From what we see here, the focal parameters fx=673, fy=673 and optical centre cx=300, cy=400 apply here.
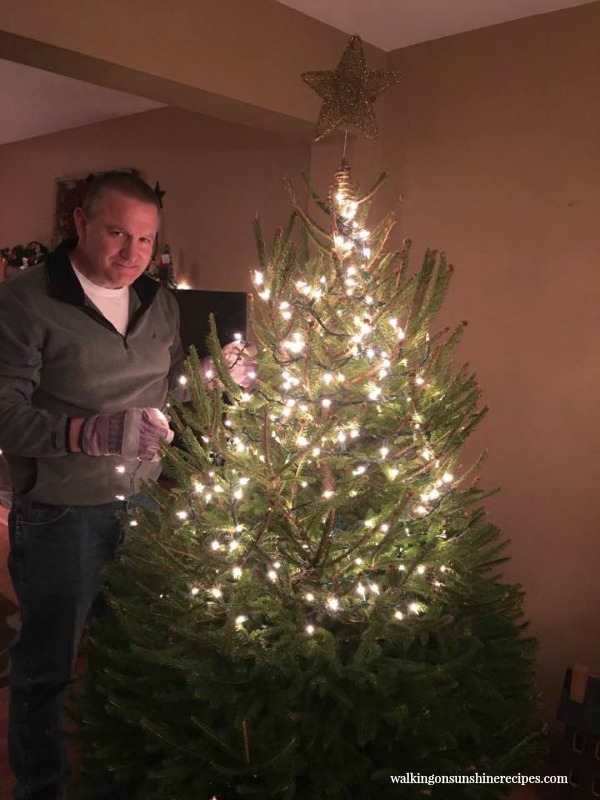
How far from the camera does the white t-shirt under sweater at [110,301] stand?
1479 mm

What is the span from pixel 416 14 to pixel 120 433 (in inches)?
69.3

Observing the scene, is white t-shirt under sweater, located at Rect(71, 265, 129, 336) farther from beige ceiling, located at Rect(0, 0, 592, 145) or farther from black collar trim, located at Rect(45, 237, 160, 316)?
beige ceiling, located at Rect(0, 0, 592, 145)

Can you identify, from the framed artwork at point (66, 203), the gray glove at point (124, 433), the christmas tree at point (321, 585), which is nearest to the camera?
the christmas tree at point (321, 585)

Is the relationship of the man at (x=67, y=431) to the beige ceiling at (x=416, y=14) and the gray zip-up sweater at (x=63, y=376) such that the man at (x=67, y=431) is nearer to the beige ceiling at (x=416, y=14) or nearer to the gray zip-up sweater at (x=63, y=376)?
the gray zip-up sweater at (x=63, y=376)

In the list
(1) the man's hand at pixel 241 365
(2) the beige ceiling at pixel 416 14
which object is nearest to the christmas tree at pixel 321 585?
(1) the man's hand at pixel 241 365

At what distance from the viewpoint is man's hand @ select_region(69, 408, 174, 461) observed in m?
1.33

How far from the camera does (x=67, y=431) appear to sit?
1.35m

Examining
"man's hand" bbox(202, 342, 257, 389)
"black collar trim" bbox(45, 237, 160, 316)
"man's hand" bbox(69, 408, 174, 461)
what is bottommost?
"man's hand" bbox(69, 408, 174, 461)

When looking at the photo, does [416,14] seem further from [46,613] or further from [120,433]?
[46,613]

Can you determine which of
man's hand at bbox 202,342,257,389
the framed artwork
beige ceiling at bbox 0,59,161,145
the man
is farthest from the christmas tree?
the framed artwork

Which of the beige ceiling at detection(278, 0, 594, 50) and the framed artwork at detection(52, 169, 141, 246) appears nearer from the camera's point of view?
the beige ceiling at detection(278, 0, 594, 50)

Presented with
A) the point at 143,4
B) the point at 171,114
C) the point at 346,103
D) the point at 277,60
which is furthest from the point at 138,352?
the point at 171,114

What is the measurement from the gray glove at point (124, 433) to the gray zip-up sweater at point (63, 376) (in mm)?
57

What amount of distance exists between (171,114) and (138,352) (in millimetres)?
2552
